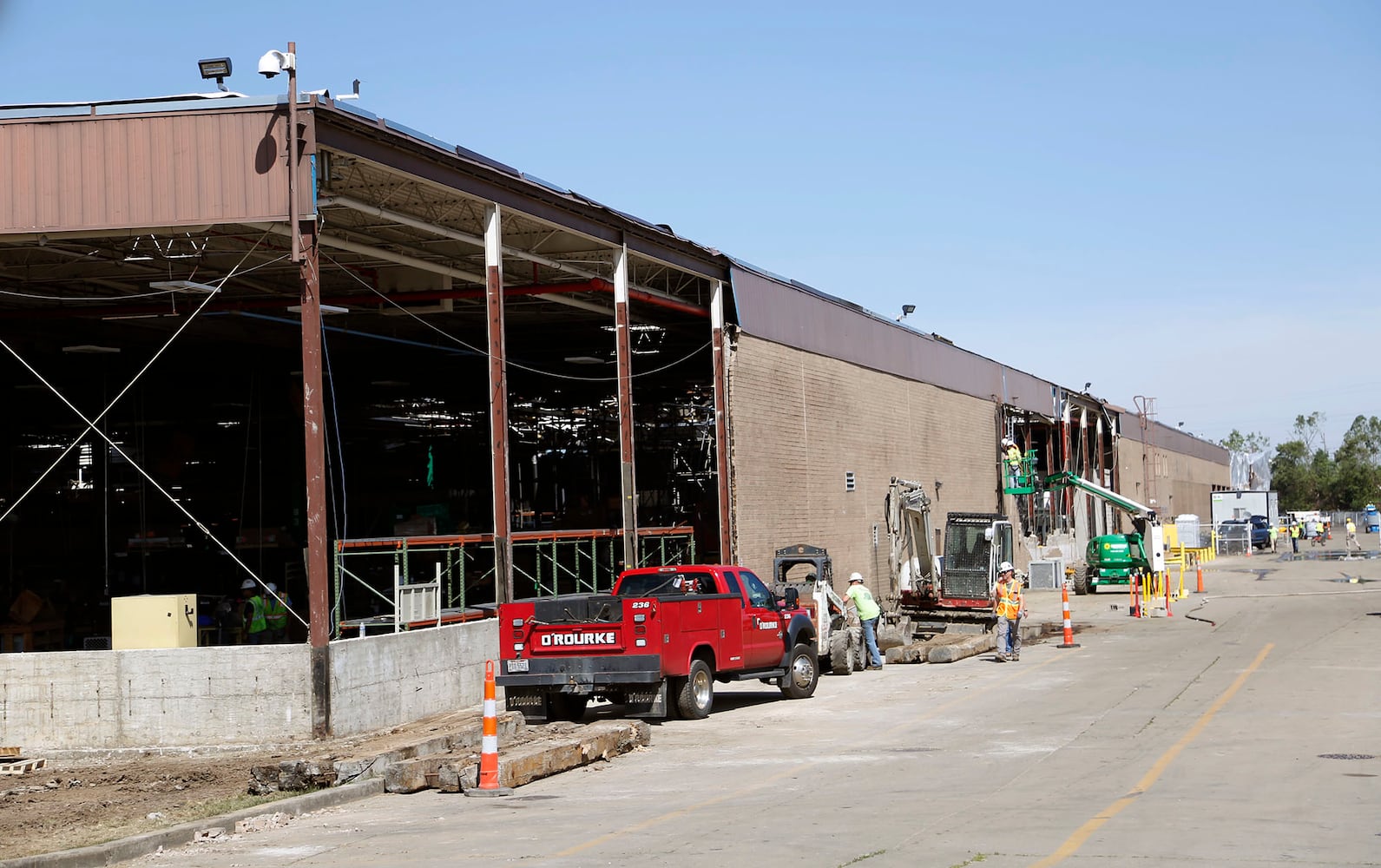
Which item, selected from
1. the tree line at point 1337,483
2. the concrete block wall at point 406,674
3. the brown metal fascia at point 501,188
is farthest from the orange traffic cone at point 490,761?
the tree line at point 1337,483

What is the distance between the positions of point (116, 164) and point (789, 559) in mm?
14958

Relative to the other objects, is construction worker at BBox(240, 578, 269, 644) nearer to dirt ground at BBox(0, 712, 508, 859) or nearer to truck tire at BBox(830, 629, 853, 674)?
dirt ground at BBox(0, 712, 508, 859)

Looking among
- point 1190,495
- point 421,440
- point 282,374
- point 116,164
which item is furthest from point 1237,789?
point 1190,495

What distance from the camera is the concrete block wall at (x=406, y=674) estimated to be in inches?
714

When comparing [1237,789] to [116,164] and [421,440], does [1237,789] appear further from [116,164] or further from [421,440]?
[421,440]

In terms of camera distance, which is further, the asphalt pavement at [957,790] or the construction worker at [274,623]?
the construction worker at [274,623]

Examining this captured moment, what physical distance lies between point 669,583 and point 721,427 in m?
10.9

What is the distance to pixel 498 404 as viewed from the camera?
2312 centimetres

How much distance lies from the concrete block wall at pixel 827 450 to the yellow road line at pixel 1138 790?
13.6 m

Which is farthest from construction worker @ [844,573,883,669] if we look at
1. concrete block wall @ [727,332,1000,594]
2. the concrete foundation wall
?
the concrete foundation wall

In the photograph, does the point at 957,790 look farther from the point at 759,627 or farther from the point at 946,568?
the point at 946,568

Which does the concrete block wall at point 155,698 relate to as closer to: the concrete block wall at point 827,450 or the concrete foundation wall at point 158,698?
the concrete foundation wall at point 158,698

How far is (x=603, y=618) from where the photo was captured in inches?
709

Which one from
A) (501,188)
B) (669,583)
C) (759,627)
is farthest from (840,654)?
(501,188)
